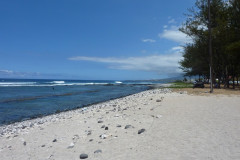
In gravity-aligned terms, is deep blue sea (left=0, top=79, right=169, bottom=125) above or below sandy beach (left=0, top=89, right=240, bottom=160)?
below

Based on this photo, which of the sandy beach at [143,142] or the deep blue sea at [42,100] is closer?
the sandy beach at [143,142]

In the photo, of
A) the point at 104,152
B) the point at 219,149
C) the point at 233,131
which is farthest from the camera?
the point at 233,131

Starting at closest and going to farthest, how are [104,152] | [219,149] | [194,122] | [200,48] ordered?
[219,149] → [104,152] → [194,122] → [200,48]

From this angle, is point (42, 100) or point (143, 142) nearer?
point (143, 142)

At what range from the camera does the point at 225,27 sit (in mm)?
25922

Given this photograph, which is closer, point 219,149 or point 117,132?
point 219,149

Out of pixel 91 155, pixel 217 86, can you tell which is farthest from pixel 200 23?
pixel 91 155

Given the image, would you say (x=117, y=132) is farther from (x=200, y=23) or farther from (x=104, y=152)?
(x=200, y=23)

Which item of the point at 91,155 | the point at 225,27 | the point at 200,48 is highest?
the point at 225,27

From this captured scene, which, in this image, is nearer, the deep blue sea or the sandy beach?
the sandy beach

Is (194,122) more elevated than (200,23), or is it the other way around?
(200,23)

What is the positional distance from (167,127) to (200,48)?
1087 inches

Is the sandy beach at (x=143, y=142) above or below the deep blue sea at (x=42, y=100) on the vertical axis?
above

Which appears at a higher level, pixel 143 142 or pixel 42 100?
pixel 143 142
